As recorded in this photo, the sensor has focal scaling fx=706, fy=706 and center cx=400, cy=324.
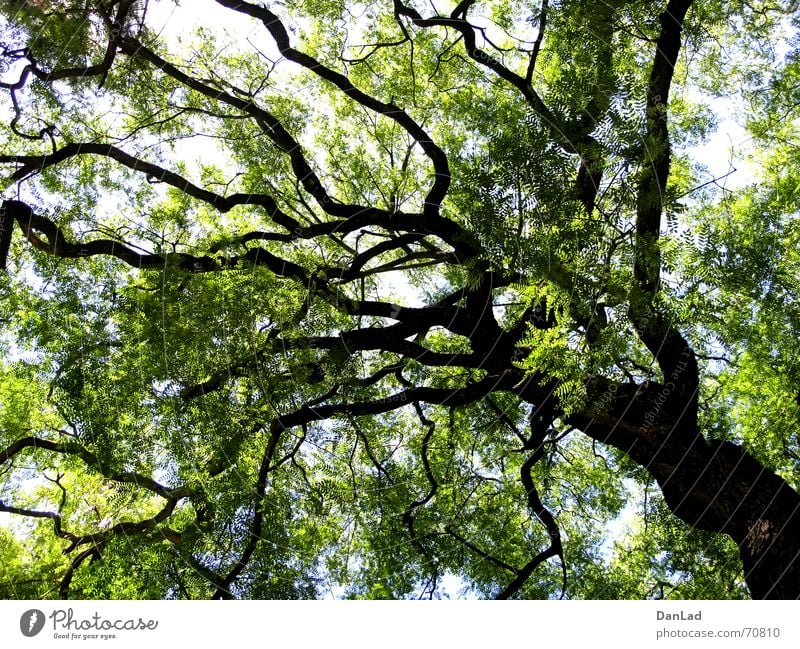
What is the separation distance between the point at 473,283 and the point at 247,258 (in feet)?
7.51

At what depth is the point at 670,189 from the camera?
4918 mm

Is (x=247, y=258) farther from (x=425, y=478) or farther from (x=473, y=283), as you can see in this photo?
(x=425, y=478)

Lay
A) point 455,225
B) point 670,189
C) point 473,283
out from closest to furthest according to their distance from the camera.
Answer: point 670,189 → point 473,283 → point 455,225

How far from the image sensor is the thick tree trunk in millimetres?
5738

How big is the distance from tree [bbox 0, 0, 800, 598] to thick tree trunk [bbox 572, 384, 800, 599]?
0.03 m

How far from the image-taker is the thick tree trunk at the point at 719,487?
18.8 feet

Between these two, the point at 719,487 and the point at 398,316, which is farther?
the point at 398,316

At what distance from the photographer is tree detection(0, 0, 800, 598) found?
Answer: 5.90 meters

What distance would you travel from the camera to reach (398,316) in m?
6.86

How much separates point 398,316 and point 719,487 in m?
3.25

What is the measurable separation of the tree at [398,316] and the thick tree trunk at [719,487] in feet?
0.08

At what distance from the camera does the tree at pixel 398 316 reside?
5.90 m
